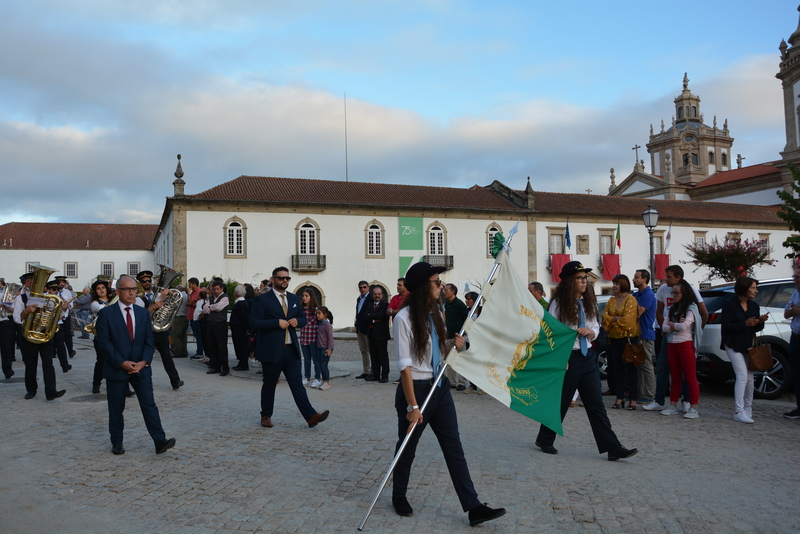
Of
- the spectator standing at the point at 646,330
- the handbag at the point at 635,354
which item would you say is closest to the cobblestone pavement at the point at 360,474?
the spectator standing at the point at 646,330

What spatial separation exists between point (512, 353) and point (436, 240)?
130 ft

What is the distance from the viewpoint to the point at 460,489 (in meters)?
4.32

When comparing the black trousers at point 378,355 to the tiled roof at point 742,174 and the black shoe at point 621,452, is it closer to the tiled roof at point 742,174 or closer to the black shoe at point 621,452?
the black shoe at point 621,452

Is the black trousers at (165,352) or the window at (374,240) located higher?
the window at (374,240)

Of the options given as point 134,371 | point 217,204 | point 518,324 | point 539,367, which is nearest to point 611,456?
point 539,367

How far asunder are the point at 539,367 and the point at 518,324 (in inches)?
17.8

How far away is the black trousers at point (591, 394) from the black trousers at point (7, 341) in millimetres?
9382

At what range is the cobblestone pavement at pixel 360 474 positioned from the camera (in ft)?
14.5

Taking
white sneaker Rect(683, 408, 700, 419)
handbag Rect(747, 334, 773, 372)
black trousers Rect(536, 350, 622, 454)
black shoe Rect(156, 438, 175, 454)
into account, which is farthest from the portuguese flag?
handbag Rect(747, 334, 773, 372)

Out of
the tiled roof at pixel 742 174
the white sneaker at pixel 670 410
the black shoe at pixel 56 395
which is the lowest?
the white sneaker at pixel 670 410

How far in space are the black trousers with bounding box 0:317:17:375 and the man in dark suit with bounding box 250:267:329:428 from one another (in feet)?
19.6

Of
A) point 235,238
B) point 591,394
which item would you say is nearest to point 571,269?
point 591,394

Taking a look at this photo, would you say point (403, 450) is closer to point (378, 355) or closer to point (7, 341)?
point (378, 355)

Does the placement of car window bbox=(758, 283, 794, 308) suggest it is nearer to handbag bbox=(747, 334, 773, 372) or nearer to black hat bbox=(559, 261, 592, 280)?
handbag bbox=(747, 334, 773, 372)
